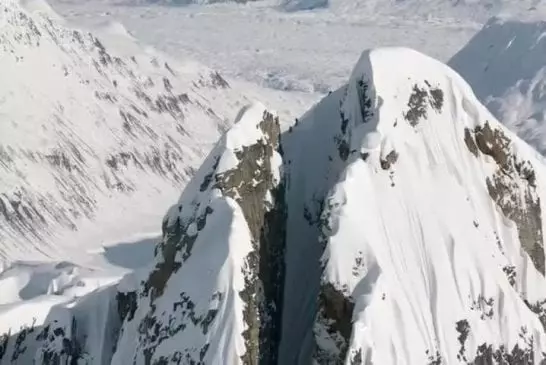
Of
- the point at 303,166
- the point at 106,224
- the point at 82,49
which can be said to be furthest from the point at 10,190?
the point at 303,166

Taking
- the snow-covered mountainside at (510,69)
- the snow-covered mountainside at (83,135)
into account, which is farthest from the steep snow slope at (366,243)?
the snow-covered mountainside at (510,69)

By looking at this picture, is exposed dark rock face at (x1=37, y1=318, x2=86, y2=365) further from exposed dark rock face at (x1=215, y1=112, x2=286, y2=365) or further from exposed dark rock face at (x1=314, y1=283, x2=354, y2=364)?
exposed dark rock face at (x1=314, y1=283, x2=354, y2=364)

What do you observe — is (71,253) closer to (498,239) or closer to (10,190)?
(10,190)

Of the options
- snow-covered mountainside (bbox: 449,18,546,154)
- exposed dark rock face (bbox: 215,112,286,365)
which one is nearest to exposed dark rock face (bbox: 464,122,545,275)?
exposed dark rock face (bbox: 215,112,286,365)

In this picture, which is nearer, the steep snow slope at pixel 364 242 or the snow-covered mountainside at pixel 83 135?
the steep snow slope at pixel 364 242

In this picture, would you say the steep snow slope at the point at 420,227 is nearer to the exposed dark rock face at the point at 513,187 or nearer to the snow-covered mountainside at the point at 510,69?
the exposed dark rock face at the point at 513,187
